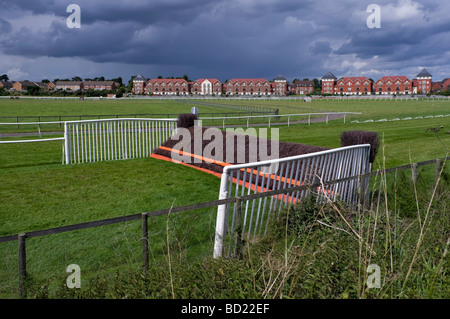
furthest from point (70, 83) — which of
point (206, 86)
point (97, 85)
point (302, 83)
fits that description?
point (302, 83)

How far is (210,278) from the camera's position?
3699 millimetres

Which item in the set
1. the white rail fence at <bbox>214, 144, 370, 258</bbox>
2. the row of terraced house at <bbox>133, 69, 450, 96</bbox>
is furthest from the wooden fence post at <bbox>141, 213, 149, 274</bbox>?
the row of terraced house at <bbox>133, 69, 450, 96</bbox>

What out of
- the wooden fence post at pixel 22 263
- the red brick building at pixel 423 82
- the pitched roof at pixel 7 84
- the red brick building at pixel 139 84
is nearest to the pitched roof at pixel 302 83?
the red brick building at pixel 423 82

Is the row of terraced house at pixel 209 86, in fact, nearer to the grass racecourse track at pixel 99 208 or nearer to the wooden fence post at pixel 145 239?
the grass racecourse track at pixel 99 208

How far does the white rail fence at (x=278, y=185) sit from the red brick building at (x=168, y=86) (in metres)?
145

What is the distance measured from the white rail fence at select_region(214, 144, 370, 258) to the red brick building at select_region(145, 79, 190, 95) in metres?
145

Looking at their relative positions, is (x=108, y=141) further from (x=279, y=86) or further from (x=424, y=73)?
(x=424, y=73)

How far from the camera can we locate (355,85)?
14038 centimetres

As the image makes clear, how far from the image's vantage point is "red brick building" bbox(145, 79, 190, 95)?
15000cm

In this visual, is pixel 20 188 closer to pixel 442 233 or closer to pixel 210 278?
pixel 210 278

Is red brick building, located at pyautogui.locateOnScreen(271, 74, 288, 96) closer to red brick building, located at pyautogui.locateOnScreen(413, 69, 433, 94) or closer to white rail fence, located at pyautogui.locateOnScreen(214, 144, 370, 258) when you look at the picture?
red brick building, located at pyautogui.locateOnScreen(413, 69, 433, 94)

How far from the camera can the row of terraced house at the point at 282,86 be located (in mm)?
139750

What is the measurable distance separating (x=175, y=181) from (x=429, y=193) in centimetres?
507

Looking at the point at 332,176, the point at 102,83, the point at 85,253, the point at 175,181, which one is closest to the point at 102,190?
the point at 175,181
